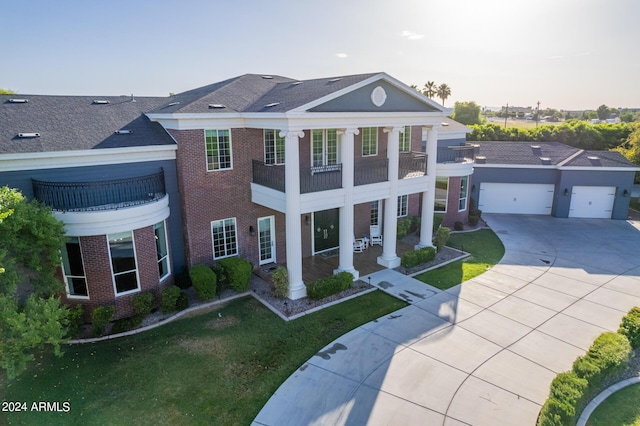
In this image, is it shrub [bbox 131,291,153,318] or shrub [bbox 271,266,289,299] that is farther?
shrub [bbox 271,266,289,299]

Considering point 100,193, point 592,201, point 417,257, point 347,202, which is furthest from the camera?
point 592,201

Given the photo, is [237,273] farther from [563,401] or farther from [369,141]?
[563,401]

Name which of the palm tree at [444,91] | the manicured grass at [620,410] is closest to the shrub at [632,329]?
the manicured grass at [620,410]

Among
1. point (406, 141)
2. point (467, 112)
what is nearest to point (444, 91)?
point (467, 112)

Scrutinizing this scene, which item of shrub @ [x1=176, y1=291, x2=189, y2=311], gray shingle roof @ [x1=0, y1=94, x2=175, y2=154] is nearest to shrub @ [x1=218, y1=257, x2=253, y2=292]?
shrub @ [x1=176, y1=291, x2=189, y2=311]

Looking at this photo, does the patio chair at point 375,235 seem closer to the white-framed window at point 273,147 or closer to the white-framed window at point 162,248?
the white-framed window at point 273,147

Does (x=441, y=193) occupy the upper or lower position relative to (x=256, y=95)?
lower

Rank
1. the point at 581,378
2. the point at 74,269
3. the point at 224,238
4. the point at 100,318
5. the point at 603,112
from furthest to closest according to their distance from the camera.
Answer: the point at 603,112, the point at 224,238, the point at 74,269, the point at 100,318, the point at 581,378

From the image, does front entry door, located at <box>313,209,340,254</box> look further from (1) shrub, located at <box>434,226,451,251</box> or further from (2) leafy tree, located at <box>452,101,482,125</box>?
(2) leafy tree, located at <box>452,101,482,125</box>
